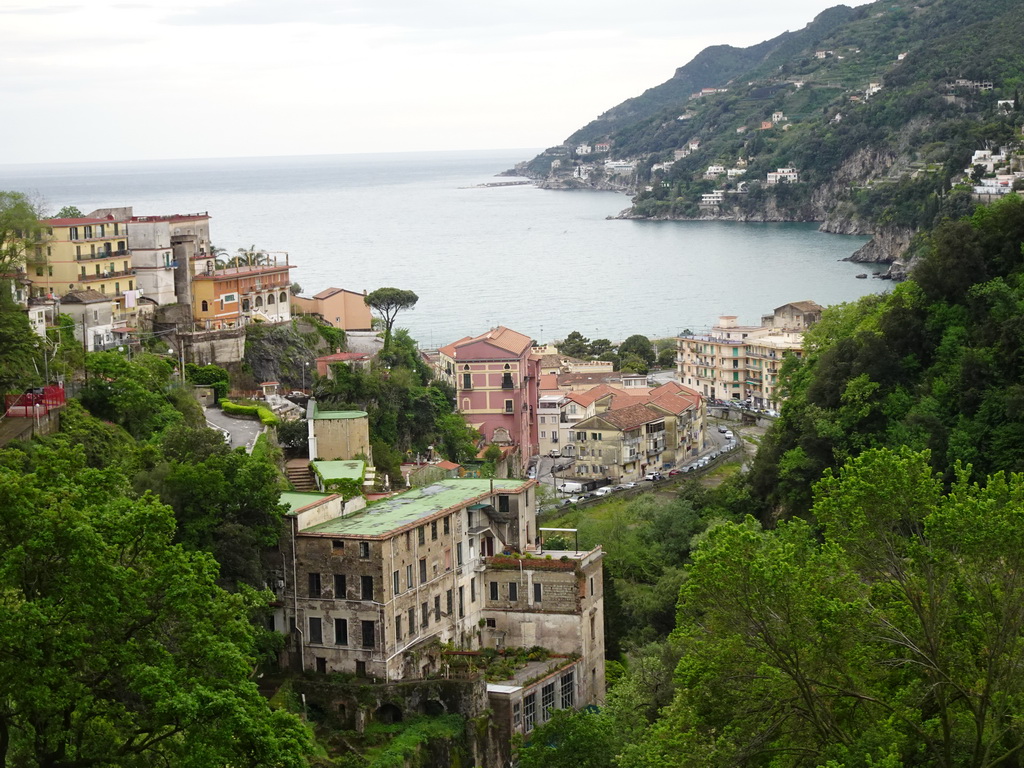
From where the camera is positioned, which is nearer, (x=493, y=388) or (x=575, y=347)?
(x=493, y=388)

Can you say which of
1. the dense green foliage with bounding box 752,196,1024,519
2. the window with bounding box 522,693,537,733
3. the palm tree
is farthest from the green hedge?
the dense green foliage with bounding box 752,196,1024,519

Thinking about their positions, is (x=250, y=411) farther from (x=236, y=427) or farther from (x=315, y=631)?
(x=315, y=631)

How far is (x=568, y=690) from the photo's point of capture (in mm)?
28344

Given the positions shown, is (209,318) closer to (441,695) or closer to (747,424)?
(441,695)

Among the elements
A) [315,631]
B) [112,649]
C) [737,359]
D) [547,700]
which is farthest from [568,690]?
[737,359]

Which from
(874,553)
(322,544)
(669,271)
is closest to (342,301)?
(322,544)

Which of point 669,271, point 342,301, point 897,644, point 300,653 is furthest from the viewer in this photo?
point 669,271

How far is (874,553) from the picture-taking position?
18.5 meters

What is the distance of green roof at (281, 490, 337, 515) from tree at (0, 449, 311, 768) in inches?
449

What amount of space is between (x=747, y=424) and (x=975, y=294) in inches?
1123

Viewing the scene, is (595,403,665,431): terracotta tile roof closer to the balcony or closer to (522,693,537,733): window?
the balcony

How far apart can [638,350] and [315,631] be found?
6159cm

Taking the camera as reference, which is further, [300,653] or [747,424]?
[747,424]

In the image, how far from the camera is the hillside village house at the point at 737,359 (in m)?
72.6
